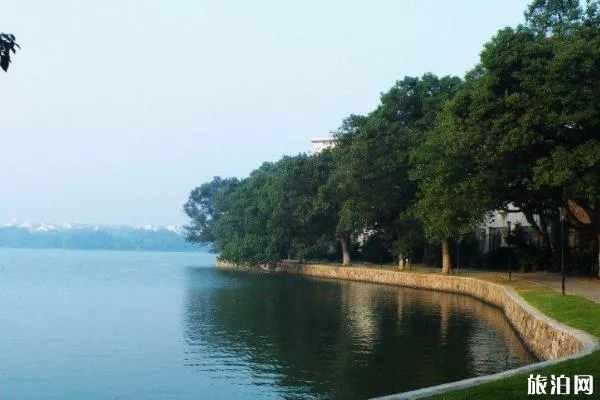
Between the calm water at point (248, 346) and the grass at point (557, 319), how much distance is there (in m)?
1.72

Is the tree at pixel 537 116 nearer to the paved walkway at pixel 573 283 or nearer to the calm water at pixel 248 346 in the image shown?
the paved walkway at pixel 573 283

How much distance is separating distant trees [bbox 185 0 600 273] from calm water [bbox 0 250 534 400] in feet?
21.0

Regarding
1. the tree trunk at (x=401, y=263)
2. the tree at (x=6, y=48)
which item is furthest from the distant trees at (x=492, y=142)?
the tree at (x=6, y=48)

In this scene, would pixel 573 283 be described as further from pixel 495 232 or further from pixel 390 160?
pixel 495 232

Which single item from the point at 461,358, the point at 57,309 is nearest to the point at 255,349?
the point at 461,358

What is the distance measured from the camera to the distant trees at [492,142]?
3347 centimetres

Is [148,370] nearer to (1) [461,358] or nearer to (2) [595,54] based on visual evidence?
(1) [461,358]

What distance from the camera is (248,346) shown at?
2666 cm

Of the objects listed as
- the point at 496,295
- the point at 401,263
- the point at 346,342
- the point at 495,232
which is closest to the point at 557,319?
the point at 346,342

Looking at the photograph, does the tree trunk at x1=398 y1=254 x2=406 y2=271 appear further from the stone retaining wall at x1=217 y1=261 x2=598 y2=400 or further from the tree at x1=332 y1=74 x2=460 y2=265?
the stone retaining wall at x1=217 y1=261 x2=598 y2=400

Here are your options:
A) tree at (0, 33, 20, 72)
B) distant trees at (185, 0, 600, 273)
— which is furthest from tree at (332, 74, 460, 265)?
tree at (0, 33, 20, 72)

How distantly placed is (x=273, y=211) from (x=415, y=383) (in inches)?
2231

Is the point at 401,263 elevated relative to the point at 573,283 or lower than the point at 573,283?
elevated

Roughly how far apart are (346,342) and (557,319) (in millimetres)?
7459
